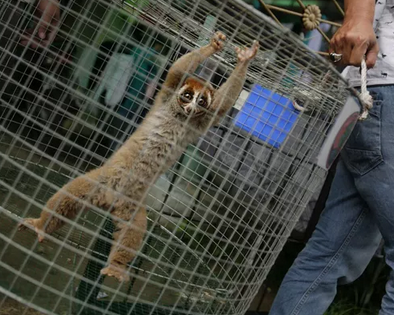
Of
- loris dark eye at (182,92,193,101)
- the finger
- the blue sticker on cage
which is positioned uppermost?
the finger

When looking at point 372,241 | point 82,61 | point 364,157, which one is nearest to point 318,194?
point 372,241

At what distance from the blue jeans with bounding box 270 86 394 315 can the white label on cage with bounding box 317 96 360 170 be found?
39cm

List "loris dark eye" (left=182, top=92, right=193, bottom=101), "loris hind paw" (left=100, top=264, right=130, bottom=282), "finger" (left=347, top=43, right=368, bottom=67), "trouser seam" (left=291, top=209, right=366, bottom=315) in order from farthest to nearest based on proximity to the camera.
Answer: "trouser seam" (left=291, top=209, right=366, bottom=315), "loris dark eye" (left=182, top=92, right=193, bottom=101), "loris hind paw" (left=100, top=264, right=130, bottom=282), "finger" (left=347, top=43, right=368, bottom=67)

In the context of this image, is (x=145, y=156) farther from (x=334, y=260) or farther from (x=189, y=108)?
(x=334, y=260)

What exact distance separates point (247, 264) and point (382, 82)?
2.81 ft

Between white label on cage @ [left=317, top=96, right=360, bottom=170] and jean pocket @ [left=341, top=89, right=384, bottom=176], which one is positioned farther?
jean pocket @ [left=341, top=89, right=384, bottom=176]

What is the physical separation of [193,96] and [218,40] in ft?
0.82

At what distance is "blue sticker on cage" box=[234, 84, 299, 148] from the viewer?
74.0 inches

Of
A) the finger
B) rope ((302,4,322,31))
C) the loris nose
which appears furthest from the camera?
rope ((302,4,322,31))

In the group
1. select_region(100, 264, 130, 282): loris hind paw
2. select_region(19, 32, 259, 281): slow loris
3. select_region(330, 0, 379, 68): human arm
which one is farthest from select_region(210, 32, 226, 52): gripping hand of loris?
select_region(100, 264, 130, 282): loris hind paw

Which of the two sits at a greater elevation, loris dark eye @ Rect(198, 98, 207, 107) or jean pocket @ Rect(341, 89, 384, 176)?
jean pocket @ Rect(341, 89, 384, 176)

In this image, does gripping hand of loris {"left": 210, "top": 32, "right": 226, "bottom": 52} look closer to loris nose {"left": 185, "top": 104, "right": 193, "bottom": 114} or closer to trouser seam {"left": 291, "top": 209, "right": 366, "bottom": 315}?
loris nose {"left": 185, "top": 104, "right": 193, "bottom": 114}

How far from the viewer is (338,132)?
151 cm

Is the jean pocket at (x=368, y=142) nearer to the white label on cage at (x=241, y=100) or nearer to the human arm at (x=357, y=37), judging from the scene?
the human arm at (x=357, y=37)
